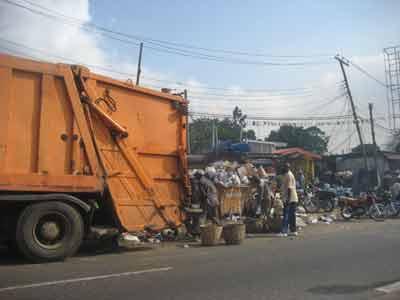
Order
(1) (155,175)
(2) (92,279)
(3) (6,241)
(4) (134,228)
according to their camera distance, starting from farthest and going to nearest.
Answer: (1) (155,175), (4) (134,228), (3) (6,241), (2) (92,279)

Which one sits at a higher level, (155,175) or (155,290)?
(155,175)

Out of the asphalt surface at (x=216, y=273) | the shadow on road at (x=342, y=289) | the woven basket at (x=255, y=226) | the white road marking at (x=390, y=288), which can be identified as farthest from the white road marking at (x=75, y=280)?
the woven basket at (x=255, y=226)

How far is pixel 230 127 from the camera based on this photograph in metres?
66.4

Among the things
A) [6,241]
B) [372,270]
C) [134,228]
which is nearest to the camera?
[372,270]

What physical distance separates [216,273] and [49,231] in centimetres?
278

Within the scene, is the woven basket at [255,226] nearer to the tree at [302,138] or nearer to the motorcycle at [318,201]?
the motorcycle at [318,201]

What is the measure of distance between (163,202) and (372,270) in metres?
4.00

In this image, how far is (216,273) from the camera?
6.70 metres

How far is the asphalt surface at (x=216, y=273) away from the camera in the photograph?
18.1ft

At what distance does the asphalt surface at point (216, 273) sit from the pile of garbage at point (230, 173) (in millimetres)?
2477

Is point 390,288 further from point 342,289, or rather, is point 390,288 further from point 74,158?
point 74,158

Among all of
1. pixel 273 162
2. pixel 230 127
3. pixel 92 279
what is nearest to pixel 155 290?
pixel 92 279

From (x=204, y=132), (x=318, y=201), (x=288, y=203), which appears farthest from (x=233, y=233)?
(x=204, y=132)

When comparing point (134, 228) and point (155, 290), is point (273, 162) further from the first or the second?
point (155, 290)
